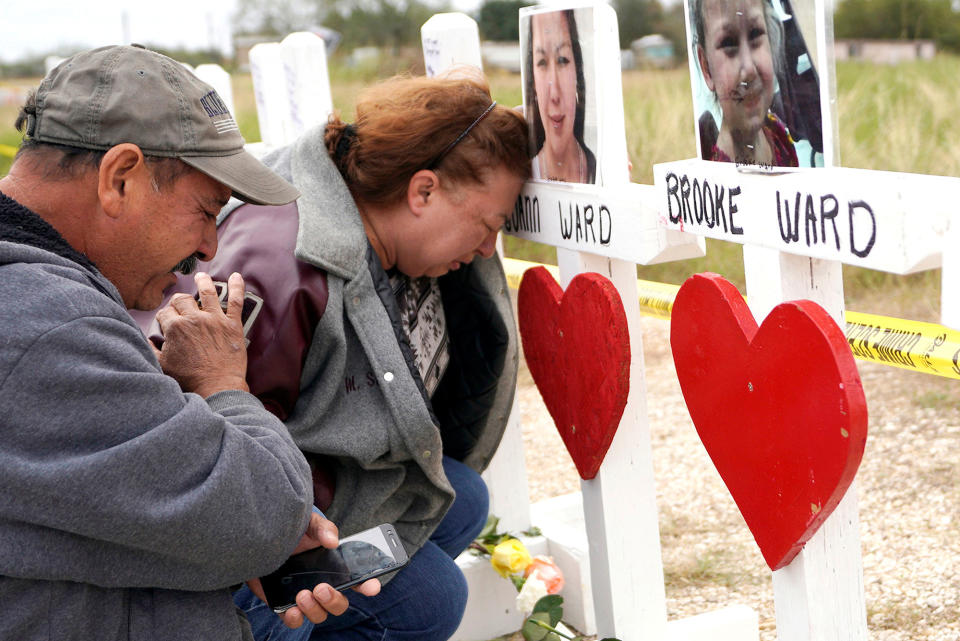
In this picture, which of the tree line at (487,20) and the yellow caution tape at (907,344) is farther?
the tree line at (487,20)

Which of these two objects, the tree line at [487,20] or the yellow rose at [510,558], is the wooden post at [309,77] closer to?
the yellow rose at [510,558]

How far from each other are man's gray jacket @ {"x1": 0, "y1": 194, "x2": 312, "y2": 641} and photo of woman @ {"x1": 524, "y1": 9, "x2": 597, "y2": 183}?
0.92 metres

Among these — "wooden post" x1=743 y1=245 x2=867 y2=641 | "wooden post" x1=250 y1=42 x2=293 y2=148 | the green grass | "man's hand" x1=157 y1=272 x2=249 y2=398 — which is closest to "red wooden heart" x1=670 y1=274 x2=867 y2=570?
"wooden post" x1=743 y1=245 x2=867 y2=641

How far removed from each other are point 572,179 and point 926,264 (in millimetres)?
914

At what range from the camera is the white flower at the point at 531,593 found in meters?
2.50

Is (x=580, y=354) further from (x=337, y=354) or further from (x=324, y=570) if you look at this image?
(x=324, y=570)

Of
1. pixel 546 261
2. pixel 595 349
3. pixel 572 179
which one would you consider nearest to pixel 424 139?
pixel 572 179

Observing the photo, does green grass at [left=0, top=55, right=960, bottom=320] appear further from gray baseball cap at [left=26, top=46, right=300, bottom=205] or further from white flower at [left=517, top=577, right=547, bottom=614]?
gray baseball cap at [left=26, top=46, right=300, bottom=205]

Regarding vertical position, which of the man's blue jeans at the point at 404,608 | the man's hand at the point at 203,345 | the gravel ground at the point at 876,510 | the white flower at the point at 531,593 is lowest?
the gravel ground at the point at 876,510

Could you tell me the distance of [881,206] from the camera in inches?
50.9

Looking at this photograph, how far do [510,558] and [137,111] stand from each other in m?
1.58

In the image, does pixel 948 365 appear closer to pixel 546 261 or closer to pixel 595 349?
pixel 595 349

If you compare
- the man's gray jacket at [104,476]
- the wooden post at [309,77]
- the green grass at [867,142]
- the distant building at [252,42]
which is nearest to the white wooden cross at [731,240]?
the man's gray jacket at [104,476]

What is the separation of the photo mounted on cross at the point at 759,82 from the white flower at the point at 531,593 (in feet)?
4.05
